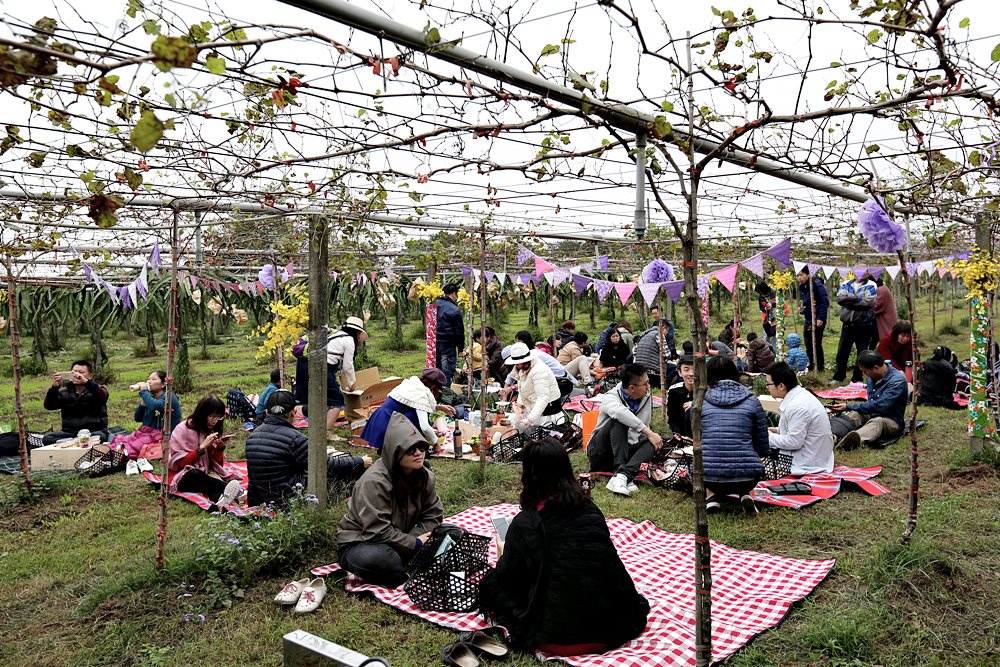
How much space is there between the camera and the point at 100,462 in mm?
6629

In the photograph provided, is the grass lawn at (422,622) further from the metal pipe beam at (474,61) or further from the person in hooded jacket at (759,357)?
the person in hooded jacket at (759,357)

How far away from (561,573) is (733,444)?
2.34m

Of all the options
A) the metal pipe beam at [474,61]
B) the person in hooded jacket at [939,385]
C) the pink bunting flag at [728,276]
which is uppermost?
the metal pipe beam at [474,61]

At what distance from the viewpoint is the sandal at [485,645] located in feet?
10.7

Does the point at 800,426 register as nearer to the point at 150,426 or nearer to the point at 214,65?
the point at 214,65

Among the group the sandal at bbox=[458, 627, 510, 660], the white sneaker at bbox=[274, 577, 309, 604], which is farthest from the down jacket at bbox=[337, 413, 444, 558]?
the sandal at bbox=[458, 627, 510, 660]

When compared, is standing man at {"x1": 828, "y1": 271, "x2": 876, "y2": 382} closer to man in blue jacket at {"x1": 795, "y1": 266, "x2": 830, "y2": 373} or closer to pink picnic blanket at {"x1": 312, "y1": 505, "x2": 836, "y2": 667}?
man in blue jacket at {"x1": 795, "y1": 266, "x2": 830, "y2": 373}

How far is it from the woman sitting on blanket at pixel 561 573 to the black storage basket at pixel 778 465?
9.53 feet

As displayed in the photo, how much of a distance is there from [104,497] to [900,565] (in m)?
6.15

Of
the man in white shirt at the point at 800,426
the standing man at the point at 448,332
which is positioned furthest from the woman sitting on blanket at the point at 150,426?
the man in white shirt at the point at 800,426

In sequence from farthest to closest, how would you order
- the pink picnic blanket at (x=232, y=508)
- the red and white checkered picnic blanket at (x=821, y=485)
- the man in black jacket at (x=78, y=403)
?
the man in black jacket at (x=78, y=403) → the red and white checkered picnic blanket at (x=821, y=485) → the pink picnic blanket at (x=232, y=508)

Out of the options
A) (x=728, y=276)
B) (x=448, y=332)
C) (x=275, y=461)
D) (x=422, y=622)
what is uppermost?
(x=728, y=276)

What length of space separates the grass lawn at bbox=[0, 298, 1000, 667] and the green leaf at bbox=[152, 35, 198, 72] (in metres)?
2.86

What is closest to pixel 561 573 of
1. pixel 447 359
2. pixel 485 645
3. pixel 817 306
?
pixel 485 645
